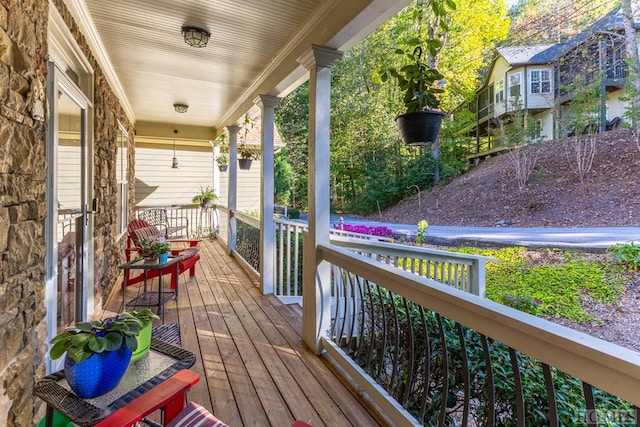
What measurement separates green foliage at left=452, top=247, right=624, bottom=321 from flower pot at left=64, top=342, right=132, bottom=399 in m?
4.00

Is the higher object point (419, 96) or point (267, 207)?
point (419, 96)

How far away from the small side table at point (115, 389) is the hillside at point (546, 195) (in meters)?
7.04

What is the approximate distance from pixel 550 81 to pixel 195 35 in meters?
10.8

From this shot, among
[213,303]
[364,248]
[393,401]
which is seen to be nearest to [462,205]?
[364,248]

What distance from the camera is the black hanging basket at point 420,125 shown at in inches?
74.4

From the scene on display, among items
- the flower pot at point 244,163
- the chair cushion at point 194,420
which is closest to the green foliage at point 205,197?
the flower pot at point 244,163

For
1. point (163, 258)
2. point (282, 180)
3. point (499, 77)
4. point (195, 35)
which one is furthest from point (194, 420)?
point (499, 77)

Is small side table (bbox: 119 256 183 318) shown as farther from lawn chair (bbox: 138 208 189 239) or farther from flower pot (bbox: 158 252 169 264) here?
lawn chair (bbox: 138 208 189 239)

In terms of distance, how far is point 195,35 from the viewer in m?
2.81

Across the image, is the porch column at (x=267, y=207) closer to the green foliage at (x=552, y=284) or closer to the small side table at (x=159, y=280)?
the small side table at (x=159, y=280)

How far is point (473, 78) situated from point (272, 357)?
12154 millimetres

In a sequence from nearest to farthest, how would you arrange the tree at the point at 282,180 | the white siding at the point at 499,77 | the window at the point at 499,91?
1. the white siding at the point at 499,77
2. the window at the point at 499,91
3. the tree at the point at 282,180

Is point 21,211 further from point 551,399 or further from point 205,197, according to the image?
point 205,197

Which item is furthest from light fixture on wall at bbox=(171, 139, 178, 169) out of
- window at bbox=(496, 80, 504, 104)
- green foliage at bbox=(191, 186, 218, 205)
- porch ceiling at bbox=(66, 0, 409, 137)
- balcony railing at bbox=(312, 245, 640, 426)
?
window at bbox=(496, 80, 504, 104)
